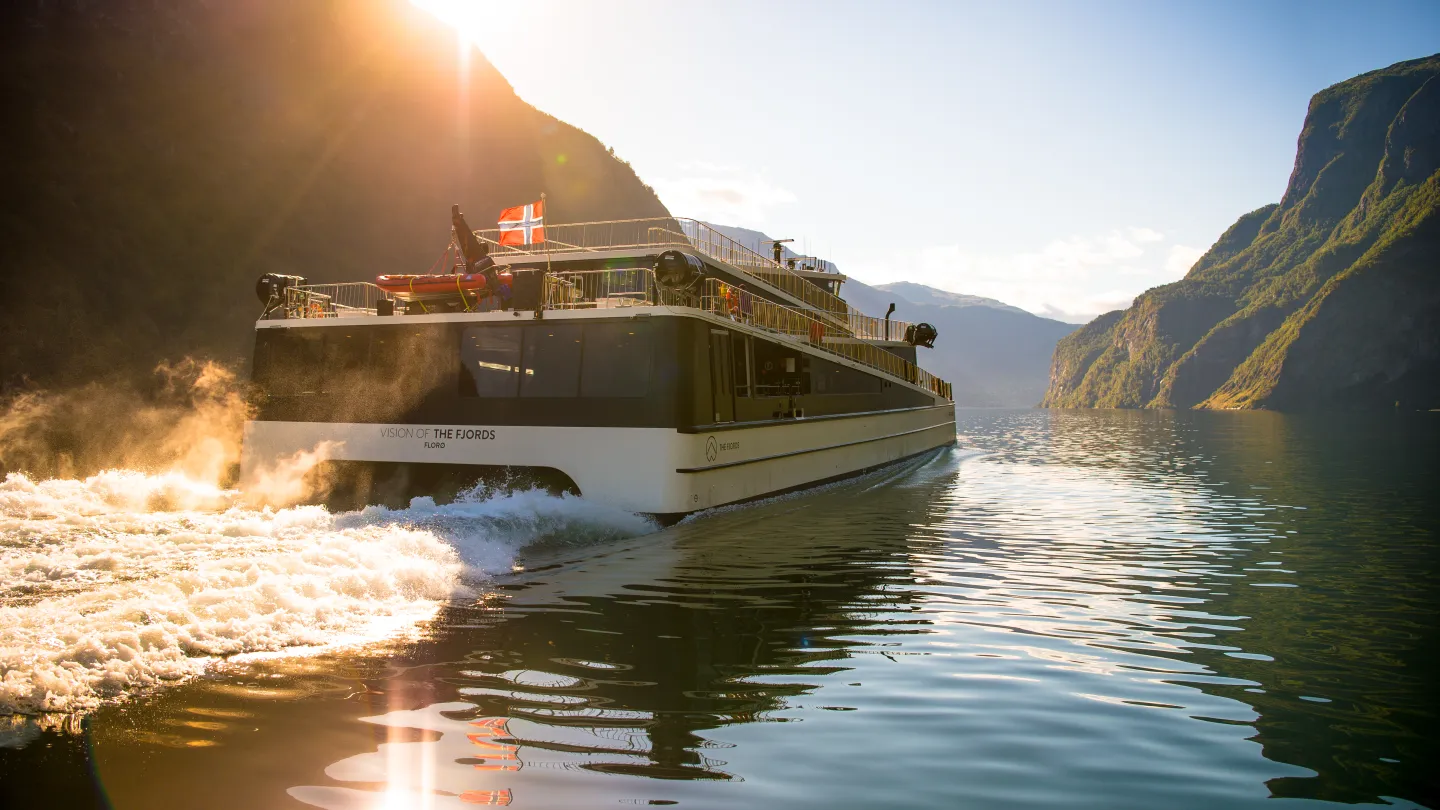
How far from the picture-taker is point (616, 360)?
1445 centimetres

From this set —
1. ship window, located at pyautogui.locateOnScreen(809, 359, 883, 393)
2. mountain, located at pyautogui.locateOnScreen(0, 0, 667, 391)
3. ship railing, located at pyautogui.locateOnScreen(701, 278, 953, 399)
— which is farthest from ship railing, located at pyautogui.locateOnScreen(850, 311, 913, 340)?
mountain, located at pyautogui.locateOnScreen(0, 0, 667, 391)

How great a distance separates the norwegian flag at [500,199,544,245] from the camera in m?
18.3

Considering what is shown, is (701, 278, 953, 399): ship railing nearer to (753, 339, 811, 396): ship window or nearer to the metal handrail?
the metal handrail

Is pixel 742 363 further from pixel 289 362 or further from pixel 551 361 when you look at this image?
pixel 289 362

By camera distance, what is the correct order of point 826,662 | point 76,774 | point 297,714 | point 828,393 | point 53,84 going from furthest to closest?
1. point 53,84
2. point 828,393
3. point 826,662
4. point 297,714
5. point 76,774

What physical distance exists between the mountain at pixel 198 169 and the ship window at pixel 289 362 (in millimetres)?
29711

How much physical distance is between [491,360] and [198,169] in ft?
164

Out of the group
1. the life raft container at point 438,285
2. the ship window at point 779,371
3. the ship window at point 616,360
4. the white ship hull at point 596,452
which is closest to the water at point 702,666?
the white ship hull at point 596,452

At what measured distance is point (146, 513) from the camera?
12.2 meters

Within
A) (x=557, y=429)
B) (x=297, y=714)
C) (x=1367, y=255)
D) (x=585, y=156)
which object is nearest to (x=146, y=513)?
(x=557, y=429)

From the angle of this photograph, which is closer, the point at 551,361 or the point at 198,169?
the point at 551,361

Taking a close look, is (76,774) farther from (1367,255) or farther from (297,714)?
(1367,255)

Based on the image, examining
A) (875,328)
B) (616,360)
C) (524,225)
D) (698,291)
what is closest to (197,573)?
(616,360)

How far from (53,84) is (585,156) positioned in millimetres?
52920
